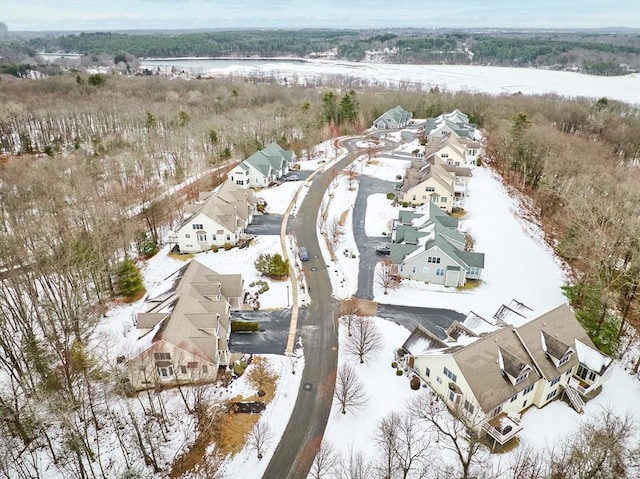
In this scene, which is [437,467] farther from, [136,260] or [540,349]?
[136,260]

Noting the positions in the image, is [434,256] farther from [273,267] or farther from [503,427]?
[503,427]

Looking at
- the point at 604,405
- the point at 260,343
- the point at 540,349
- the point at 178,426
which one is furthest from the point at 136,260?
the point at 604,405

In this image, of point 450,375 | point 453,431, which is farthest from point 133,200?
point 453,431

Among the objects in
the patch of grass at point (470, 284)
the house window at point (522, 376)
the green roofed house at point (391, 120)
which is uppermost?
the green roofed house at point (391, 120)

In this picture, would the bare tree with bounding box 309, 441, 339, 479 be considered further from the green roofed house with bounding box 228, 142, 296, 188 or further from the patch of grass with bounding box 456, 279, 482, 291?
the green roofed house with bounding box 228, 142, 296, 188

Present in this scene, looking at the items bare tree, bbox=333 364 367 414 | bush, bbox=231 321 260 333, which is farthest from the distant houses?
bare tree, bbox=333 364 367 414

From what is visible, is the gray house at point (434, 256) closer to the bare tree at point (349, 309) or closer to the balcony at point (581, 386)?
the bare tree at point (349, 309)

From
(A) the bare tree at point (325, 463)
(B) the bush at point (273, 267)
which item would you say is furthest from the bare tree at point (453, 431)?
(B) the bush at point (273, 267)
